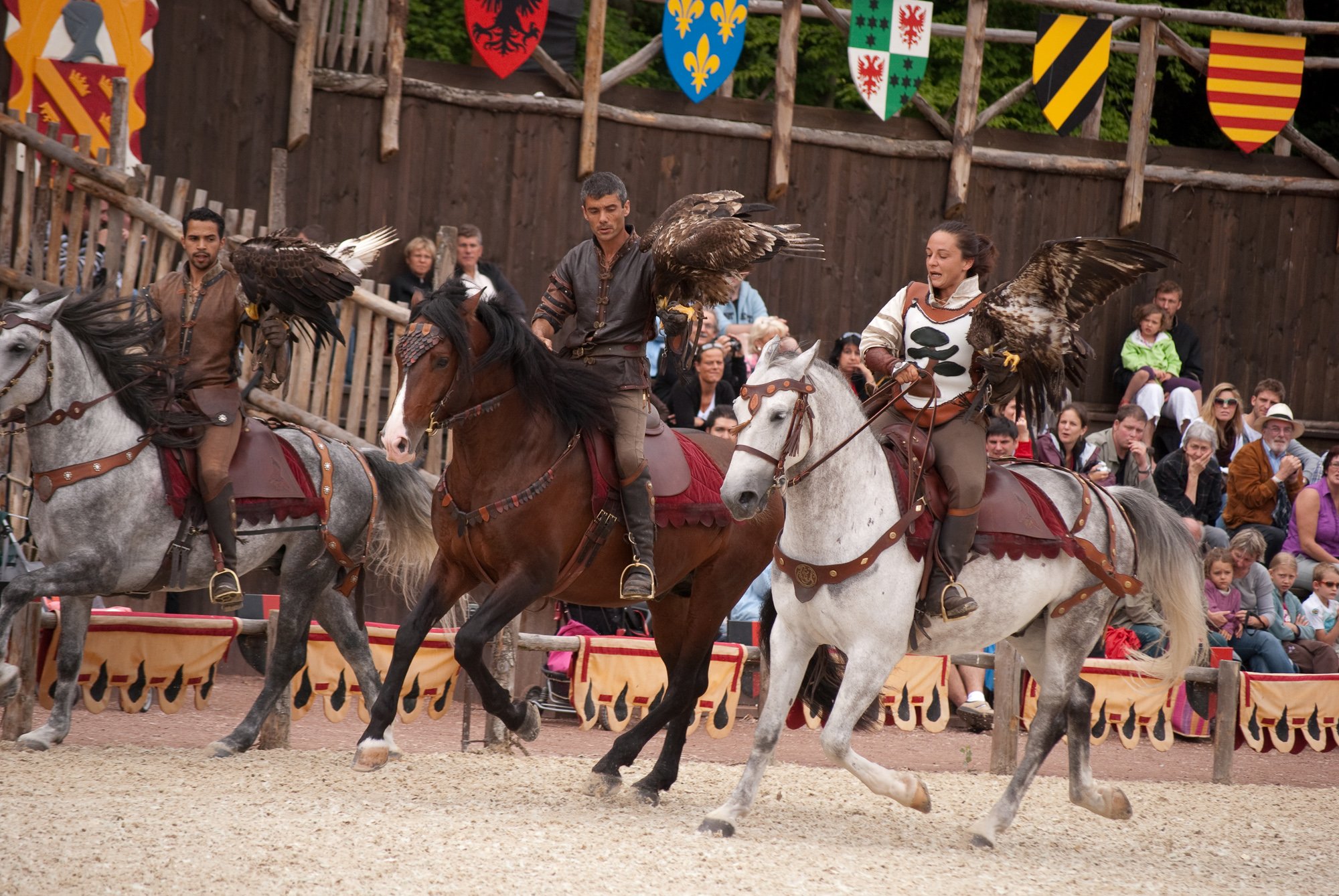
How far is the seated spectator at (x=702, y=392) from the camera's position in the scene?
35.8ft

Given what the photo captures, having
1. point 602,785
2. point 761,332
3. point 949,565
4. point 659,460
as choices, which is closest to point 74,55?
point 761,332

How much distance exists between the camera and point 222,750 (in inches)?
281

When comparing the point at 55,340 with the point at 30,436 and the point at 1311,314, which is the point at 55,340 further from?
the point at 1311,314

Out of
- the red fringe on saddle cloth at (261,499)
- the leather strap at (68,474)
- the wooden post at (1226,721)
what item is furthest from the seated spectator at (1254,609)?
the leather strap at (68,474)

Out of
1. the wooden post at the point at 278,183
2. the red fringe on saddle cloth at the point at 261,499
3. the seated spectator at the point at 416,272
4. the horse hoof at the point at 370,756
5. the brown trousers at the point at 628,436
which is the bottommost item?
the horse hoof at the point at 370,756

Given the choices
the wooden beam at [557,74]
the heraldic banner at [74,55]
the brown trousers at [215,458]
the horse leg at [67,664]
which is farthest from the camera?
the wooden beam at [557,74]

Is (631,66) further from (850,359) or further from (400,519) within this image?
(400,519)

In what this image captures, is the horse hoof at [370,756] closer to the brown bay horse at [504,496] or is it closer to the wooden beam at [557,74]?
the brown bay horse at [504,496]

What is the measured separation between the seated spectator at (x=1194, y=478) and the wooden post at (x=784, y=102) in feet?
14.9

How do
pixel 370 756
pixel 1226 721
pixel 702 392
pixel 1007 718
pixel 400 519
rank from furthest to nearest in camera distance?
1. pixel 702 392
2. pixel 1226 721
3. pixel 1007 718
4. pixel 400 519
5. pixel 370 756

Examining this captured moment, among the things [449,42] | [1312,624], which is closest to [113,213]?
[449,42]

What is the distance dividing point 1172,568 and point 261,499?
4.65 meters

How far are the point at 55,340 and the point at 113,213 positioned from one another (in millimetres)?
2781

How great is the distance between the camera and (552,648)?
8.36 m
